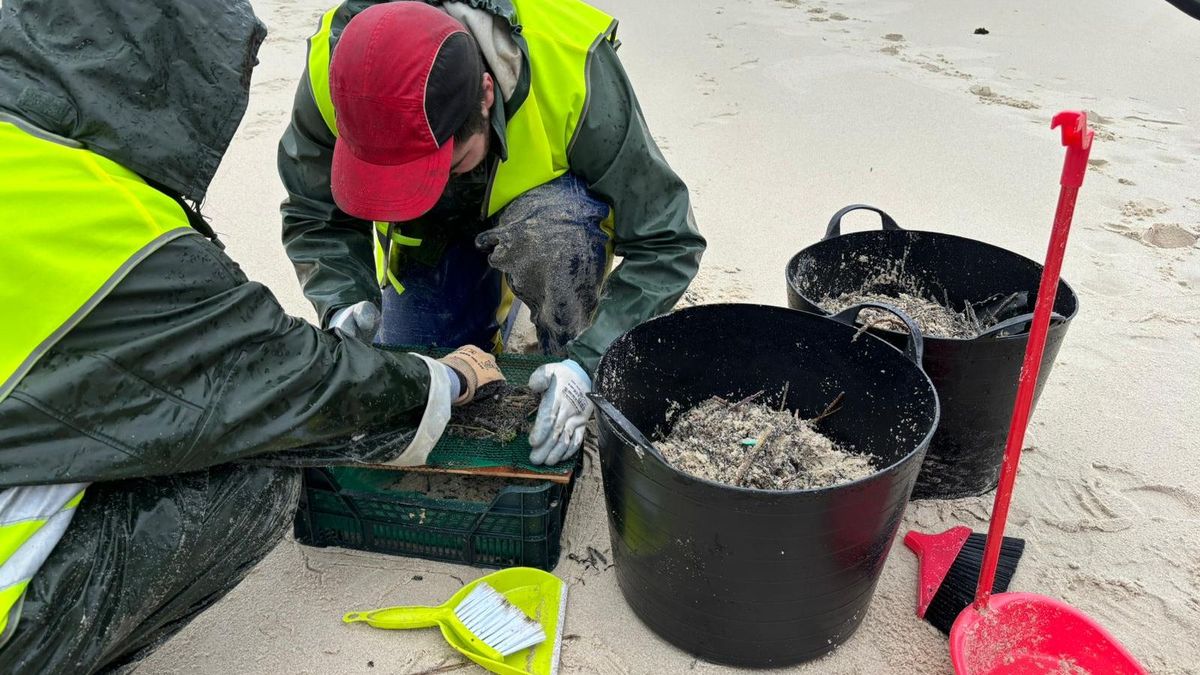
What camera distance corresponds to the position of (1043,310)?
4.64ft

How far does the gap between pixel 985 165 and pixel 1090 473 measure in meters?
2.11

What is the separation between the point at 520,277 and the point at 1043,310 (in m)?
1.16

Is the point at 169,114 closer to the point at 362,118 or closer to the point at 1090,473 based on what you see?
the point at 362,118

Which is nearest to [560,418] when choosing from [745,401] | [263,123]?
[745,401]

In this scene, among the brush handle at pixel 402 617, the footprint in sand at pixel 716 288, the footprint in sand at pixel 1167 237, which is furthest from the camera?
the footprint in sand at pixel 1167 237

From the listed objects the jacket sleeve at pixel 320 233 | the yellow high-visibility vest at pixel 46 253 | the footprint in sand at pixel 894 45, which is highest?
the yellow high-visibility vest at pixel 46 253

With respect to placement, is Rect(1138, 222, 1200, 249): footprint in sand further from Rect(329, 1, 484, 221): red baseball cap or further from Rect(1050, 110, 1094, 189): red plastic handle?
Rect(329, 1, 484, 221): red baseball cap

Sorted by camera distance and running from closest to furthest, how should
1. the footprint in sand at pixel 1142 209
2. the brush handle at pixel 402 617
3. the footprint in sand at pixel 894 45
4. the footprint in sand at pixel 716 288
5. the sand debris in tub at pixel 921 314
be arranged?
the brush handle at pixel 402 617, the sand debris in tub at pixel 921 314, the footprint in sand at pixel 716 288, the footprint in sand at pixel 1142 209, the footprint in sand at pixel 894 45

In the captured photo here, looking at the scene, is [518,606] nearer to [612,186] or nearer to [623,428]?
[623,428]

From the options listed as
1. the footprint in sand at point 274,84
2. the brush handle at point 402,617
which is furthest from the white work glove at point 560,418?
the footprint in sand at point 274,84

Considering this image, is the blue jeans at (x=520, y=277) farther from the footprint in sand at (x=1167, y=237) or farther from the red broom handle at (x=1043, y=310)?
the footprint in sand at (x=1167, y=237)

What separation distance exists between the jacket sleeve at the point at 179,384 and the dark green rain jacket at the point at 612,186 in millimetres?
621

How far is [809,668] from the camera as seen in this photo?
171 centimetres

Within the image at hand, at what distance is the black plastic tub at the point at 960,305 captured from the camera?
1857mm
